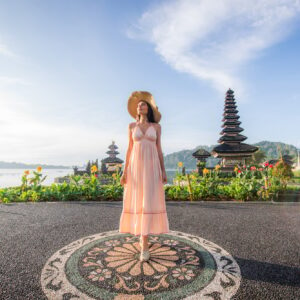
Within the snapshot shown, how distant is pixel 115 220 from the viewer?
5.08 meters

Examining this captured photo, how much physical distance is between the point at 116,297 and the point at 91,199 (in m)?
6.04

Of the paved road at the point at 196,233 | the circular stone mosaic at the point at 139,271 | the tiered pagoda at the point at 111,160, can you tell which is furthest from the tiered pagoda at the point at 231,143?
the circular stone mosaic at the point at 139,271

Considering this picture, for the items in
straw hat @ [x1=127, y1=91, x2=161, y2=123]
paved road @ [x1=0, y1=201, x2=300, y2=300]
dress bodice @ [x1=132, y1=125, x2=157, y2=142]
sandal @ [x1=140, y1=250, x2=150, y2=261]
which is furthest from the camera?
straw hat @ [x1=127, y1=91, x2=161, y2=123]

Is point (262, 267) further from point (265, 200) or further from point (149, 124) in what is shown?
point (265, 200)

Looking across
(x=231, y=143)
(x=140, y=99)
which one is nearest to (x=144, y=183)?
(x=140, y=99)

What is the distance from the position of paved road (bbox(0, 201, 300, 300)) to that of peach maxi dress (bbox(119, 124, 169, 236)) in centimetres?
132

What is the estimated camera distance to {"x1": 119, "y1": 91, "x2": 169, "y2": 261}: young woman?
3.02 metres

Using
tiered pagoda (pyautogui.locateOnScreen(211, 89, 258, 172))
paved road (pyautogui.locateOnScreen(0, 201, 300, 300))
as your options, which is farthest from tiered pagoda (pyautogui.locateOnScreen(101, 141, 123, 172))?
paved road (pyautogui.locateOnScreen(0, 201, 300, 300))

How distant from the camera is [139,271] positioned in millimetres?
2615

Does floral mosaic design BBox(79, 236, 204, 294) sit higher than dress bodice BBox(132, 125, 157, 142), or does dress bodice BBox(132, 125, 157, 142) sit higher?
dress bodice BBox(132, 125, 157, 142)

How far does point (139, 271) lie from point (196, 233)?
6.11ft

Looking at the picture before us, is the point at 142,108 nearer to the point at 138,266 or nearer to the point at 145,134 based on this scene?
the point at 145,134

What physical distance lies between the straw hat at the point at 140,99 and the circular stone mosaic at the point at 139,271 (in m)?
2.24

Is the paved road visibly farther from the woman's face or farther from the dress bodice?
the woman's face
